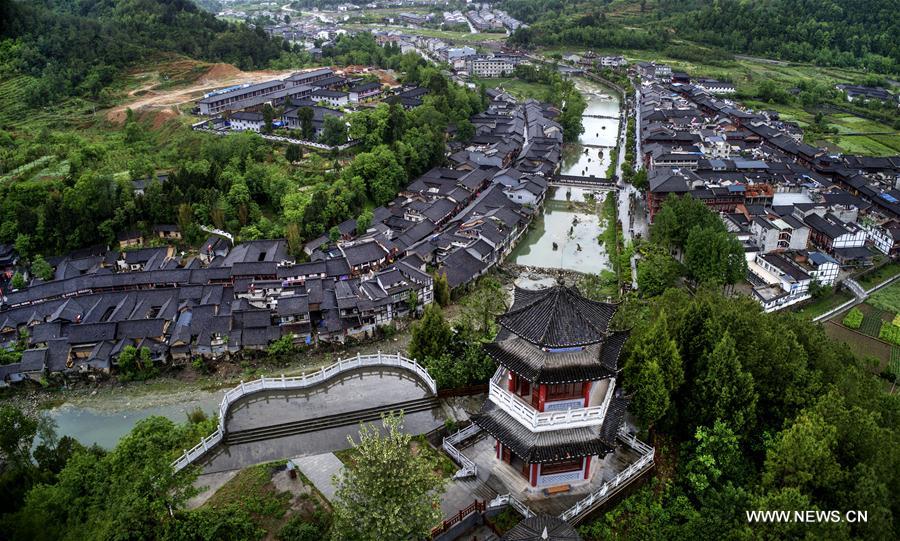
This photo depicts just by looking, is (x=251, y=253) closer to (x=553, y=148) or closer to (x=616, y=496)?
(x=616, y=496)

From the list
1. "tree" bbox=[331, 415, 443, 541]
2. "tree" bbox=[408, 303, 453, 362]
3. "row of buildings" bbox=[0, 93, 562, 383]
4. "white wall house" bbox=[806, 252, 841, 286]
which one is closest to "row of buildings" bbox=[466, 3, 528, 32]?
"row of buildings" bbox=[0, 93, 562, 383]

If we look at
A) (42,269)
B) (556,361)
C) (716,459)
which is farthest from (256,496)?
(42,269)

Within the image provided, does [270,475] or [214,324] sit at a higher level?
[270,475]

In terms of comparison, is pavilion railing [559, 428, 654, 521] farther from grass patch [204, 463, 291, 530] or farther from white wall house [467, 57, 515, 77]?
white wall house [467, 57, 515, 77]

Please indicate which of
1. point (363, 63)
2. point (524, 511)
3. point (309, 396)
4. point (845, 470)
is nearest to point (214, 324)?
point (309, 396)

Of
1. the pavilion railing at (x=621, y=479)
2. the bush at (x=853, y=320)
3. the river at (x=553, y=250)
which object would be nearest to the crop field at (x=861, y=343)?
the bush at (x=853, y=320)

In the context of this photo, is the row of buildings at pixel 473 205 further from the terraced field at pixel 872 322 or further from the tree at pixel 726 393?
the terraced field at pixel 872 322

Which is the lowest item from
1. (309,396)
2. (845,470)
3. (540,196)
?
(540,196)
